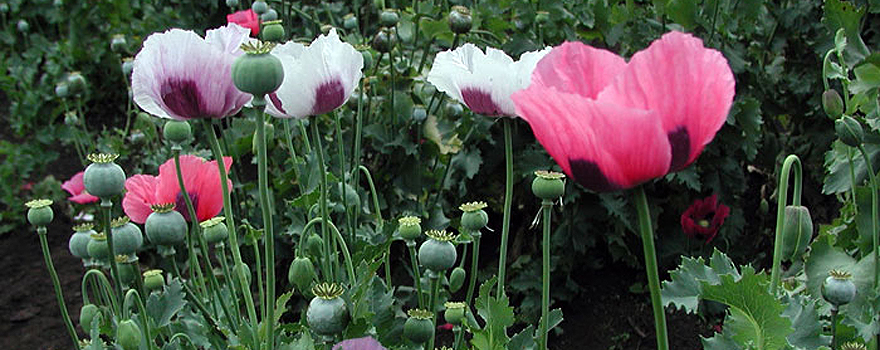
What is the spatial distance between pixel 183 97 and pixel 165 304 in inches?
14.7

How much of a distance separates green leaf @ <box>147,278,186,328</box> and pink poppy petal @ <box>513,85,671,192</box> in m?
0.67

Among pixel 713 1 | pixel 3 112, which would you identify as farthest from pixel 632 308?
pixel 3 112

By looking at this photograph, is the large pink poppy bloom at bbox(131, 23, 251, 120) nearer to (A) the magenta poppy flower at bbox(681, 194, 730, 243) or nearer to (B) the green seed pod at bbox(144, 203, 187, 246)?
(B) the green seed pod at bbox(144, 203, 187, 246)


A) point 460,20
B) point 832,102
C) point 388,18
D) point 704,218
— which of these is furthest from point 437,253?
point 704,218

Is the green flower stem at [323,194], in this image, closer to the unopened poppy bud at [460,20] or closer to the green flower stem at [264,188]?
the green flower stem at [264,188]

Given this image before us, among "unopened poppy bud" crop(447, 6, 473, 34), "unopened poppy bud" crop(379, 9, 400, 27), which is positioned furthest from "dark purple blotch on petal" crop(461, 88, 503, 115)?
"unopened poppy bud" crop(379, 9, 400, 27)

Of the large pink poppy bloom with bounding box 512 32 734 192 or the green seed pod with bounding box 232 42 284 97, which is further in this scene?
the green seed pod with bounding box 232 42 284 97

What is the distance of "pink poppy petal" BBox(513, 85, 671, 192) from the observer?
652 mm

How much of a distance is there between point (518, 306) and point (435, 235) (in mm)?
1312

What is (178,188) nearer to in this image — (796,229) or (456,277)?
(456,277)

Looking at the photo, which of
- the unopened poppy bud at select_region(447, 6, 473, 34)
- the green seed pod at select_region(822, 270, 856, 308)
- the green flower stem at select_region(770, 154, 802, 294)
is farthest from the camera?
the unopened poppy bud at select_region(447, 6, 473, 34)

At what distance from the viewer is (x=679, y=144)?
27.3 inches

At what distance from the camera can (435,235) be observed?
3.63 feet

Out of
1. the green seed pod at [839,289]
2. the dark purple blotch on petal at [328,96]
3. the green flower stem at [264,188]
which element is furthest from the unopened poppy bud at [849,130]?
the green flower stem at [264,188]
